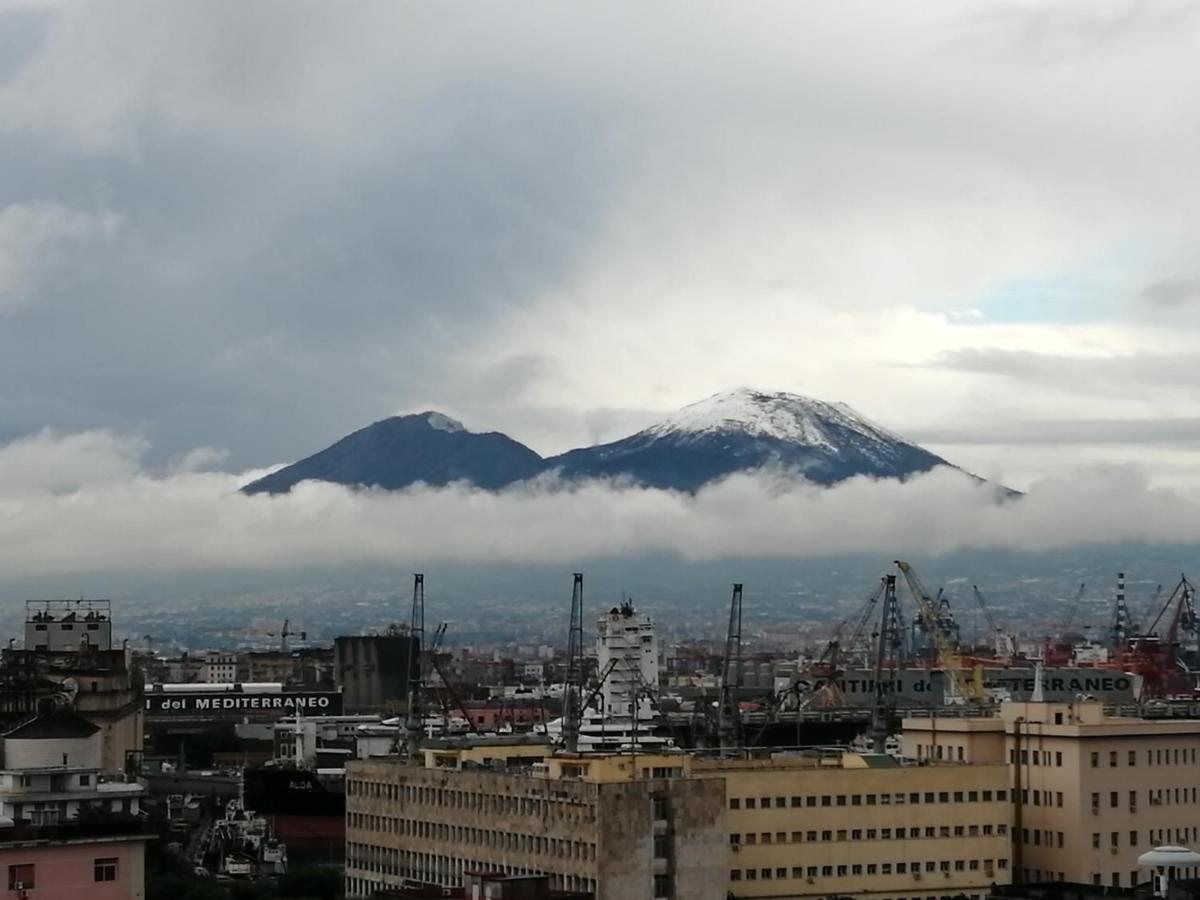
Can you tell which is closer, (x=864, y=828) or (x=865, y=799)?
(x=864, y=828)

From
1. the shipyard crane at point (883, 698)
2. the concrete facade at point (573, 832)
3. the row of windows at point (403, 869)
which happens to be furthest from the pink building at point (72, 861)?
the shipyard crane at point (883, 698)

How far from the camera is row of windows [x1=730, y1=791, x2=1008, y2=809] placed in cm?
8800

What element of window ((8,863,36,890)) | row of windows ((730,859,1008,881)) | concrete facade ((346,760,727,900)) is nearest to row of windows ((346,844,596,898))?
concrete facade ((346,760,727,900))

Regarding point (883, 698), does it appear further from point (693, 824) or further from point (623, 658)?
point (693, 824)

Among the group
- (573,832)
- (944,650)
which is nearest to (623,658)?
(944,650)

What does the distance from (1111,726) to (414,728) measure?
58.9 meters

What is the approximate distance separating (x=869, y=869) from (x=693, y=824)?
431 inches

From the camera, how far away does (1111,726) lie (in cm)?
9475

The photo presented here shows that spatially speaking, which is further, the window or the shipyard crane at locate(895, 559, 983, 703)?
the shipyard crane at locate(895, 559, 983, 703)

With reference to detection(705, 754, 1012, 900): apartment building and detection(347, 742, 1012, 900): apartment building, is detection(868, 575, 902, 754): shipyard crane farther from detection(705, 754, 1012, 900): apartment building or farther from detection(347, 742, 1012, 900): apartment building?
detection(347, 742, 1012, 900): apartment building

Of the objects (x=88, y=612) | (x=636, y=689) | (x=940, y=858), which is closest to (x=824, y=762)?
(x=940, y=858)

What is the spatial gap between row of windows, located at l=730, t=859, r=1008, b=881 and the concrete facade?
4.70 meters

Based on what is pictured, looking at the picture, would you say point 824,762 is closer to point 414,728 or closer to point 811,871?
point 811,871

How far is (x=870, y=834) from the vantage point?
90.1m
